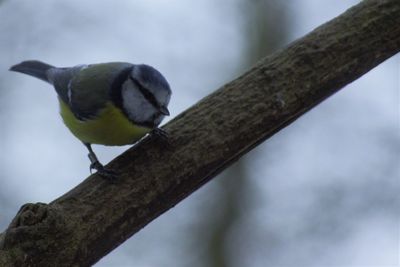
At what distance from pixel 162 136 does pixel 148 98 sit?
11.6 inches

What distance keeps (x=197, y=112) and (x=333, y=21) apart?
0.59 metres

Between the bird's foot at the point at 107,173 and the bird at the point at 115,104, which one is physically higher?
the bird at the point at 115,104

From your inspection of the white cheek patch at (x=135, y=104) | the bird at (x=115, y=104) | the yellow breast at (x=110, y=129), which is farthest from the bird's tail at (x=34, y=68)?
the white cheek patch at (x=135, y=104)

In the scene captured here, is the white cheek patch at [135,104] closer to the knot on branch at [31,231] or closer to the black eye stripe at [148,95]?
the black eye stripe at [148,95]

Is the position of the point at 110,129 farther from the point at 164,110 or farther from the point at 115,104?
the point at 164,110

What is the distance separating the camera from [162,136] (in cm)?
232

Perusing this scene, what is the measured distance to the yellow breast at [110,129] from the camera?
2.55 m

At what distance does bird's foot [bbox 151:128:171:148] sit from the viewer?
2299 millimetres

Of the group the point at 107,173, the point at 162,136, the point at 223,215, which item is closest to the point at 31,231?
the point at 107,173

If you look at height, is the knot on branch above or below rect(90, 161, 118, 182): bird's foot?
below

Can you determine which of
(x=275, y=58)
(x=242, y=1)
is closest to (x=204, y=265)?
(x=242, y=1)

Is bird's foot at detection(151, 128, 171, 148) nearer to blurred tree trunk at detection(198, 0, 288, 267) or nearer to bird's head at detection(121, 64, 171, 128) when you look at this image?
bird's head at detection(121, 64, 171, 128)

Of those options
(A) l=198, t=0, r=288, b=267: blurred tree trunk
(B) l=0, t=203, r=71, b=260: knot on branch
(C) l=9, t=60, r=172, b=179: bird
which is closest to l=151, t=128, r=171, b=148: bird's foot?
(C) l=9, t=60, r=172, b=179: bird

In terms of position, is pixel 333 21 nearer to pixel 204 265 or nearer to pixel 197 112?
pixel 197 112
